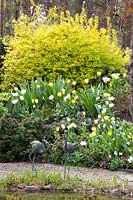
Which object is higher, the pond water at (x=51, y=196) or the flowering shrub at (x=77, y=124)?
the flowering shrub at (x=77, y=124)

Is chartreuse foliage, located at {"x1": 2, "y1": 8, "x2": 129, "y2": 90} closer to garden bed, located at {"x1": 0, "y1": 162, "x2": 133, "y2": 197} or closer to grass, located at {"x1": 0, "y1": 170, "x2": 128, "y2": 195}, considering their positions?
garden bed, located at {"x1": 0, "y1": 162, "x2": 133, "y2": 197}

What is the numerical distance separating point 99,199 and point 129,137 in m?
2.53

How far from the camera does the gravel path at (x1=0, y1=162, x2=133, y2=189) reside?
7.25 meters

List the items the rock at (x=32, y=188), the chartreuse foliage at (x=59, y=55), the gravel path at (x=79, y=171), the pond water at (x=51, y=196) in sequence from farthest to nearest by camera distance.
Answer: the chartreuse foliage at (x=59, y=55), the gravel path at (x=79, y=171), the rock at (x=32, y=188), the pond water at (x=51, y=196)

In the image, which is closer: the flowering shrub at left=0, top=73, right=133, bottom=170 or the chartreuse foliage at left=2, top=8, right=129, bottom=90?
the flowering shrub at left=0, top=73, right=133, bottom=170

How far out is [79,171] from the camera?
25.3 ft

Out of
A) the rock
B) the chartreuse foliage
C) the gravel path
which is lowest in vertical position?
the rock

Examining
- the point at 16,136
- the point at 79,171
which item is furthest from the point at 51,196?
the point at 16,136

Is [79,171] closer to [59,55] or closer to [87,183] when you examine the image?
[87,183]

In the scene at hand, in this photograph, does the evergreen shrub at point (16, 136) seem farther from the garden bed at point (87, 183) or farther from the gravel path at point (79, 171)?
the garden bed at point (87, 183)

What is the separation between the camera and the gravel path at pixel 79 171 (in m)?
7.25

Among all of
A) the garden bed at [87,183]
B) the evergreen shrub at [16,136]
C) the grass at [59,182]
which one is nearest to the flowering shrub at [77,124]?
the evergreen shrub at [16,136]

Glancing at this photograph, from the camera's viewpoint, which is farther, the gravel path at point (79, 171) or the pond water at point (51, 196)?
the gravel path at point (79, 171)

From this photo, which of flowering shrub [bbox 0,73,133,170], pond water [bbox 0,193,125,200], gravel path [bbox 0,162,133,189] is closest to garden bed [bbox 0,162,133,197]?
gravel path [bbox 0,162,133,189]
